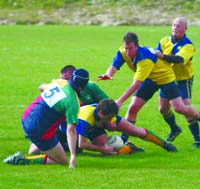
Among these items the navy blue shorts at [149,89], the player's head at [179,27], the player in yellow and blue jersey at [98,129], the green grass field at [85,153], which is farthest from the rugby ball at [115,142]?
the player's head at [179,27]

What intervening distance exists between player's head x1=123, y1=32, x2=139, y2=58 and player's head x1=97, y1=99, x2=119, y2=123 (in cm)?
137

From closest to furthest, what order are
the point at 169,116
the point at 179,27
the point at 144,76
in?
the point at 144,76
the point at 179,27
the point at 169,116

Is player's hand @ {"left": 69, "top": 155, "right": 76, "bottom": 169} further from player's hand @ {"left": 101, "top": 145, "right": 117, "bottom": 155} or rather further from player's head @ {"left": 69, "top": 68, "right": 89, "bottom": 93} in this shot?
player's hand @ {"left": 101, "top": 145, "right": 117, "bottom": 155}

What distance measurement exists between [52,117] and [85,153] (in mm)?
1476

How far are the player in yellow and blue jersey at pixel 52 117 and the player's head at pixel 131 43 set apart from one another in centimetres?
144

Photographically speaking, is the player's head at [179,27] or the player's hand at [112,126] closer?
the player's hand at [112,126]

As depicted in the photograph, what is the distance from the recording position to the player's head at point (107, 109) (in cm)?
1182

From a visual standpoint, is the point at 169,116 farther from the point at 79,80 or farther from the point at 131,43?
the point at 79,80

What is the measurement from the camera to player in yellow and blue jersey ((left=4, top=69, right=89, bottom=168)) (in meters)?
11.5

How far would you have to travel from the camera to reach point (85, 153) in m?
13.1

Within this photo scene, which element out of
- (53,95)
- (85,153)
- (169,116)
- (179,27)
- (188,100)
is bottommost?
(85,153)

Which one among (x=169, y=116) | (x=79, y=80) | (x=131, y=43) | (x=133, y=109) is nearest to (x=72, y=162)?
(x=79, y=80)

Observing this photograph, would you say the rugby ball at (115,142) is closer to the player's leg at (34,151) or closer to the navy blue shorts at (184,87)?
the player's leg at (34,151)

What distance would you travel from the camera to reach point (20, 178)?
10.7m
